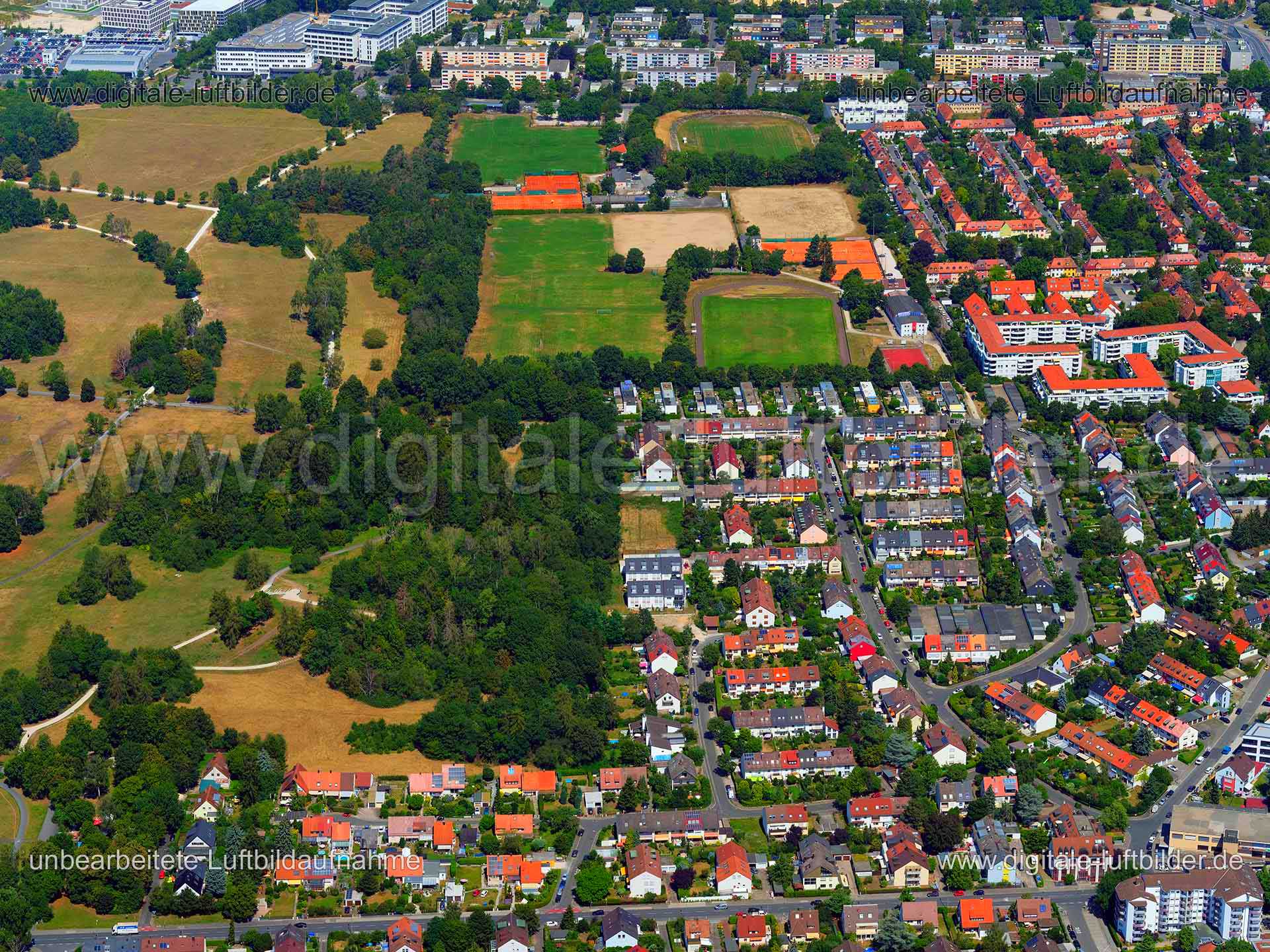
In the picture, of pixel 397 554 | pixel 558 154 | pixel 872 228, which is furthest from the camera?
pixel 558 154

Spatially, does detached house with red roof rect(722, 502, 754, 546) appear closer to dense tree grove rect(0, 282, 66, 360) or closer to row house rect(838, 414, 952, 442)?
row house rect(838, 414, 952, 442)

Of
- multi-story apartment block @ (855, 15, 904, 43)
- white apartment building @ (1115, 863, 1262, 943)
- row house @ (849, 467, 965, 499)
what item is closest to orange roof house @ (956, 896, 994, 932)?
white apartment building @ (1115, 863, 1262, 943)

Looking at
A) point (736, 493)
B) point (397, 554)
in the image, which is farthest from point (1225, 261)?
point (397, 554)

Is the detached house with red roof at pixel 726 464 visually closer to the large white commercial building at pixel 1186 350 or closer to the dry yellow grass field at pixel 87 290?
the large white commercial building at pixel 1186 350

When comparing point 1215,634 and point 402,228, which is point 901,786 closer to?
point 1215,634

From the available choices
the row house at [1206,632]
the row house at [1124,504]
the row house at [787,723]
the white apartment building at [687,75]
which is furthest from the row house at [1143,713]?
the white apartment building at [687,75]
